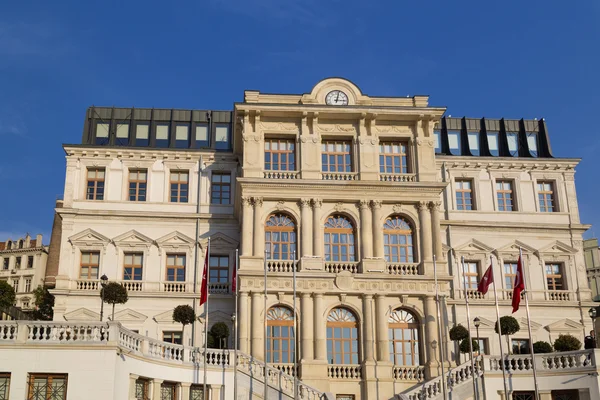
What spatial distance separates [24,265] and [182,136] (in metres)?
55.6

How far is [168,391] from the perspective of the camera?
29703mm

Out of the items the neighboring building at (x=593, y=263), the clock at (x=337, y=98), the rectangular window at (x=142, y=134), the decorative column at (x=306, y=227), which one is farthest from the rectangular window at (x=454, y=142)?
the neighboring building at (x=593, y=263)

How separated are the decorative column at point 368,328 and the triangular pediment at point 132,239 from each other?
1381 centimetres

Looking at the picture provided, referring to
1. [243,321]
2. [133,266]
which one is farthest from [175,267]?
[243,321]

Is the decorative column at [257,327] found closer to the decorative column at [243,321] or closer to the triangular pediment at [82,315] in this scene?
the decorative column at [243,321]

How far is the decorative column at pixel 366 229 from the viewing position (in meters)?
38.1

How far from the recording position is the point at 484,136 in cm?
4884

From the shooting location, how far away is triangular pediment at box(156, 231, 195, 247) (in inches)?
1711

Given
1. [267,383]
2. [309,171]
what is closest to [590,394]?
[267,383]

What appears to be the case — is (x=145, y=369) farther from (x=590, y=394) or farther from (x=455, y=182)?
(x=455, y=182)

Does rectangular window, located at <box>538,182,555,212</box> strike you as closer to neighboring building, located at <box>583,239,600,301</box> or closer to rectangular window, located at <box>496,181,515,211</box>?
rectangular window, located at <box>496,181,515,211</box>

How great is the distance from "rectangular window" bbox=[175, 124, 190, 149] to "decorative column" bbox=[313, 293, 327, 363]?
15.2 meters

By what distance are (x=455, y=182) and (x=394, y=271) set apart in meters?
11.0

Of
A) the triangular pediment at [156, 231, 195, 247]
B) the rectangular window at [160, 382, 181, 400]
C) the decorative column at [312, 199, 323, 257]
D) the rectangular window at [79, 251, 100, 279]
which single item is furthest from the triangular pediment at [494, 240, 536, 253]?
the rectangular window at [79, 251, 100, 279]
